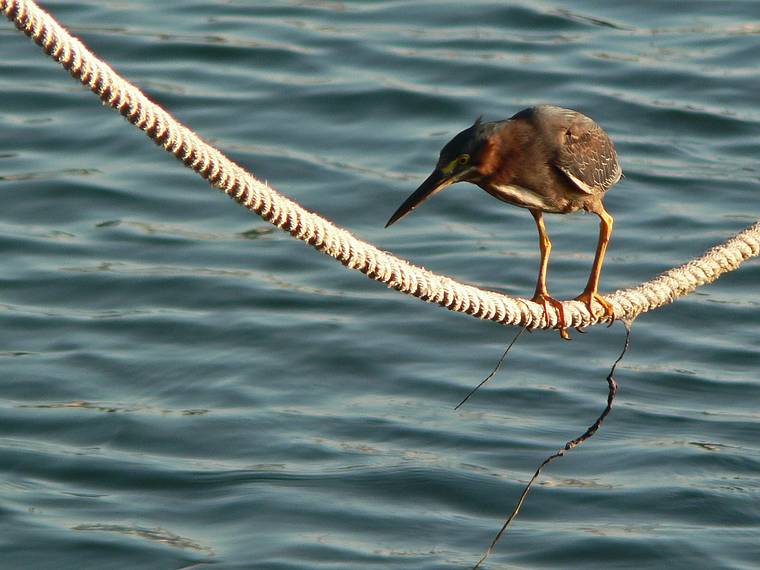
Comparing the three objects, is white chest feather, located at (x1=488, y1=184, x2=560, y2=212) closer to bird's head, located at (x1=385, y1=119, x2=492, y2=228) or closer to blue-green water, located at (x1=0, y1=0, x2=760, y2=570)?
bird's head, located at (x1=385, y1=119, x2=492, y2=228)

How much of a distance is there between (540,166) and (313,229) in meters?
1.47

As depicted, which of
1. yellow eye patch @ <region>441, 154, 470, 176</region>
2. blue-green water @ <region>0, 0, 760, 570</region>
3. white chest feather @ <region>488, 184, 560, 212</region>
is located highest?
yellow eye patch @ <region>441, 154, 470, 176</region>

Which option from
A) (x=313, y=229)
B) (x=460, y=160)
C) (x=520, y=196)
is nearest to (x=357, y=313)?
(x=520, y=196)

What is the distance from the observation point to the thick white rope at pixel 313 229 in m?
3.84

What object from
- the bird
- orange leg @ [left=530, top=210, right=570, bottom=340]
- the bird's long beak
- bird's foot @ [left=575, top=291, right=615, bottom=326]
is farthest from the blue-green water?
the bird's long beak

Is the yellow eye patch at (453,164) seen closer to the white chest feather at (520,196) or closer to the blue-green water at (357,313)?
the white chest feather at (520,196)

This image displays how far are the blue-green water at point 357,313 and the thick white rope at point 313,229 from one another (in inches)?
86.2

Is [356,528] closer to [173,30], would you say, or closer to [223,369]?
[223,369]

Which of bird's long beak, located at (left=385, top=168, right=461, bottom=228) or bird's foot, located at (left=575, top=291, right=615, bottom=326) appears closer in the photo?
bird's long beak, located at (left=385, top=168, right=461, bottom=228)

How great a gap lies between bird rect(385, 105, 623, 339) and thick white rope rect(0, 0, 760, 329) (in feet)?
0.61

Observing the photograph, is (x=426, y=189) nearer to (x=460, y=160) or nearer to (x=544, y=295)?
(x=460, y=160)

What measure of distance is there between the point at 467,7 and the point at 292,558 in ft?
28.0

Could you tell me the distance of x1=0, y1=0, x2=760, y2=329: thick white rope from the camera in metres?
3.84

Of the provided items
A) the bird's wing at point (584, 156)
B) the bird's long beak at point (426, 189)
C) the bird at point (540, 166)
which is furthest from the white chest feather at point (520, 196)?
the bird's long beak at point (426, 189)
